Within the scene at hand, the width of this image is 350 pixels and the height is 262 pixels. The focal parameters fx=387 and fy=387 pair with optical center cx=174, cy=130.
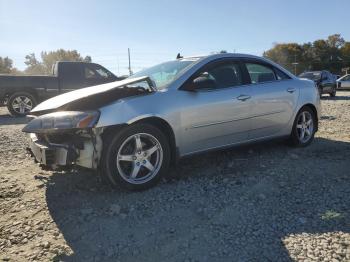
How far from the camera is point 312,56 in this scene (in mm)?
65438

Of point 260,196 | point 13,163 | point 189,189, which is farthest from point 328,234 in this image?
point 13,163

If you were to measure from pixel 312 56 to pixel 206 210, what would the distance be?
67137 millimetres

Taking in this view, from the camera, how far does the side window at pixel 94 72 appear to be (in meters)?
13.2

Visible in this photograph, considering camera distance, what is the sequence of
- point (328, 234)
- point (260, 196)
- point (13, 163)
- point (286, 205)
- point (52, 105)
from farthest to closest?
point (13, 163), point (52, 105), point (260, 196), point (286, 205), point (328, 234)

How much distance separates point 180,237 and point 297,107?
143 inches

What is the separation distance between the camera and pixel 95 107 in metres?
4.18

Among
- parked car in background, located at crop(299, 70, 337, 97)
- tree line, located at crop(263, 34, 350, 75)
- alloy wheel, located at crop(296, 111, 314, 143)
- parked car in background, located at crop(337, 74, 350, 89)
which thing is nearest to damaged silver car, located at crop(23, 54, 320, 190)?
alloy wheel, located at crop(296, 111, 314, 143)

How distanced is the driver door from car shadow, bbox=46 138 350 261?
40 cm

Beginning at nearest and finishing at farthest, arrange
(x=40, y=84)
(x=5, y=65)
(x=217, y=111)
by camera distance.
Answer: (x=217, y=111)
(x=40, y=84)
(x=5, y=65)

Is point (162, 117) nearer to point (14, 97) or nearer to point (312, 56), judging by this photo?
point (14, 97)

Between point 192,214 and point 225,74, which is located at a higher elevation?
point 225,74

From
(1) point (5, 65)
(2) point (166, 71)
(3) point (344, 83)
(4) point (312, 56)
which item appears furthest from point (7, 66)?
(2) point (166, 71)

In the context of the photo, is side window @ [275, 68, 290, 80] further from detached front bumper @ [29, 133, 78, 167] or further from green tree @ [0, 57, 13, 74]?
green tree @ [0, 57, 13, 74]

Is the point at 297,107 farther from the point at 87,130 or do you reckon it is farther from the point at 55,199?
the point at 55,199
